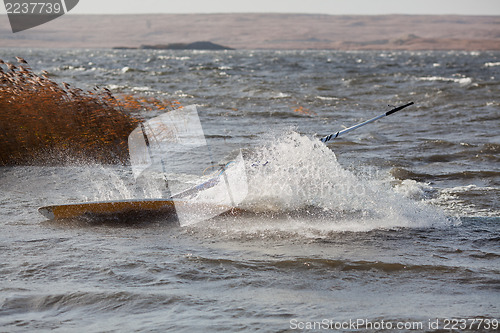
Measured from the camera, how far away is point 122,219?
781 centimetres

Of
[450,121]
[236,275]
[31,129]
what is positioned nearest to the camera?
[236,275]

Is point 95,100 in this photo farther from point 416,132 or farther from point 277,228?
point 416,132

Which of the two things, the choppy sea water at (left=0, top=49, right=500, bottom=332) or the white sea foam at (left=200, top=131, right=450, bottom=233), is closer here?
the choppy sea water at (left=0, top=49, right=500, bottom=332)

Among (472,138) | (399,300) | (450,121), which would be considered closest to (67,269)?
(399,300)

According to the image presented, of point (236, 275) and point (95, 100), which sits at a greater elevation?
point (95, 100)

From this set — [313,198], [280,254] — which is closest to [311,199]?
[313,198]

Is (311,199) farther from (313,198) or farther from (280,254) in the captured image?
(280,254)

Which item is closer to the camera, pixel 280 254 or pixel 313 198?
pixel 280 254

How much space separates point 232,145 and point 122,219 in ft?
23.0

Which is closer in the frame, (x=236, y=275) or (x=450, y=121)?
(x=236, y=275)

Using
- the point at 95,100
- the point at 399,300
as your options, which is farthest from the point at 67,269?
the point at 95,100

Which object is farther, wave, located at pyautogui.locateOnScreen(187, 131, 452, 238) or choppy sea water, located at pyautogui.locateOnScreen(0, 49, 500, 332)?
wave, located at pyautogui.locateOnScreen(187, 131, 452, 238)

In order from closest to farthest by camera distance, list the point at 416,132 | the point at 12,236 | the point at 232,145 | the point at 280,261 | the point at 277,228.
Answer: the point at 280,261 < the point at 12,236 < the point at 277,228 < the point at 232,145 < the point at 416,132

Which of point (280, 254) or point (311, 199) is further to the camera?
point (311, 199)
